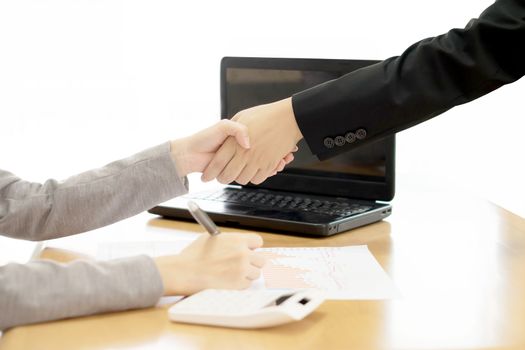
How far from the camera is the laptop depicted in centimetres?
157

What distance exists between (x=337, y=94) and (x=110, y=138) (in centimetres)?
140

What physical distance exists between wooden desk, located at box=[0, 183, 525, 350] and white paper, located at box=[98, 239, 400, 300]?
0.03m

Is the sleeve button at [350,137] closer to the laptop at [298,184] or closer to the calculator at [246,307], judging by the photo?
the laptop at [298,184]

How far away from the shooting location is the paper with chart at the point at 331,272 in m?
1.18

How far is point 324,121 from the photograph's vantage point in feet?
4.93

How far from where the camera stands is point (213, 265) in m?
1.17

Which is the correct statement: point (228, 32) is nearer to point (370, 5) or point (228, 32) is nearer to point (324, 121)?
point (370, 5)

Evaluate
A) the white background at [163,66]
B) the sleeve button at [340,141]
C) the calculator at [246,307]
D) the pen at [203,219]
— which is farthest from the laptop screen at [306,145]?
the white background at [163,66]

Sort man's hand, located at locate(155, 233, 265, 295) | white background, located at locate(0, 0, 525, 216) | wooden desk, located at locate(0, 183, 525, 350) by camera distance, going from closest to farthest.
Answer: wooden desk, located at locate(0, 183, 525, 350) → man's hand, located at locate(155, 233, 265, 295) → white background, located at locate(0, 0, 525, 216)

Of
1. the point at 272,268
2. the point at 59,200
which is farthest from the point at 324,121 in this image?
the point at 59,200

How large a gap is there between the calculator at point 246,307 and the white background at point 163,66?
168 cm

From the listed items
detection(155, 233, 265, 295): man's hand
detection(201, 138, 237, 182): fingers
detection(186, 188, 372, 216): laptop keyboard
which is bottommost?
detection(155, 233, 265, 295): man's hand

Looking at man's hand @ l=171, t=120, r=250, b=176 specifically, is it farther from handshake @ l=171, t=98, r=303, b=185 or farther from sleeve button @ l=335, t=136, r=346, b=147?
sleeve button @ l=335, t=136, r=346, b=147

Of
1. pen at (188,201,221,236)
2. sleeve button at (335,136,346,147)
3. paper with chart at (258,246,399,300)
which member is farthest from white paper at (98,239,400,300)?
sleeve button at (335,136,346,147)
